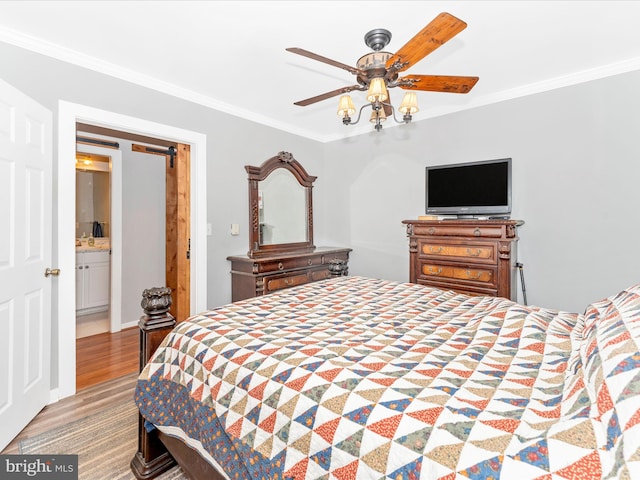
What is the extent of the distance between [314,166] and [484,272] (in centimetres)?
263

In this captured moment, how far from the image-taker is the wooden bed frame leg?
5.06 feet

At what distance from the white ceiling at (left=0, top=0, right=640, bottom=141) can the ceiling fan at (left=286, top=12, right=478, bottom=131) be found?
0.36 m

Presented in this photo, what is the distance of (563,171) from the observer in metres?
2.90

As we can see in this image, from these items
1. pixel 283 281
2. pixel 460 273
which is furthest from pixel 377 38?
pixel 283 281

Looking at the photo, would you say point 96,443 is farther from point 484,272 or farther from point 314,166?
point 314,166

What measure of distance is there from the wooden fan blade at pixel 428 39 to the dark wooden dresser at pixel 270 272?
1.75 metres

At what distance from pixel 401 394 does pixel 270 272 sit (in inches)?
103

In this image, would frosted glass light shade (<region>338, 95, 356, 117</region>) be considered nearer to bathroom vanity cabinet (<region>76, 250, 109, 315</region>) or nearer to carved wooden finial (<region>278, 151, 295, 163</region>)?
carved wooden finial (<region>278, 151, 295, 163</region>)

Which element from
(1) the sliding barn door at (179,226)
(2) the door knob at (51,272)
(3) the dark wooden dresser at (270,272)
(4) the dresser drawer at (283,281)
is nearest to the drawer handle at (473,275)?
(3) the dark wooden dresser at (270,272)

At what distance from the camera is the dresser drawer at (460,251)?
285cm

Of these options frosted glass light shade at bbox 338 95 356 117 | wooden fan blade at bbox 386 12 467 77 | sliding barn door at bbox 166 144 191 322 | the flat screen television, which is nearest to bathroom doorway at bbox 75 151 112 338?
sliding barn door at bbox 166 144 191 322

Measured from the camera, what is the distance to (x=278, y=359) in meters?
1.10

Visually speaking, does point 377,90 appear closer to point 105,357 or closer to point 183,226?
point 183,226

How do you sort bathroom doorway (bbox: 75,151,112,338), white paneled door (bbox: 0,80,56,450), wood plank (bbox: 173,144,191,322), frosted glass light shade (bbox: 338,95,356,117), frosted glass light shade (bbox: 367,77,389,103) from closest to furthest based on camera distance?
frosted glass light shade (bbox: 367,77,389,103)
white paneled door (bbox: 0,80,56,450)
frosted glass light shade (bbox: 338,95,356,117)
wood plank (bbox: 173,144,191,322)
bathroom doorway (bbox: 75,151,112,338)
